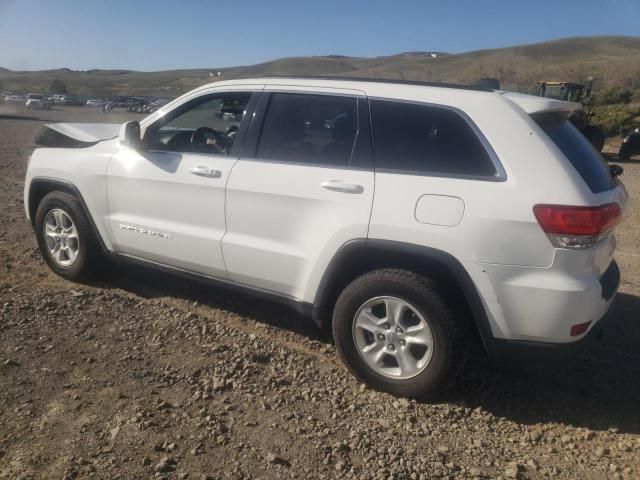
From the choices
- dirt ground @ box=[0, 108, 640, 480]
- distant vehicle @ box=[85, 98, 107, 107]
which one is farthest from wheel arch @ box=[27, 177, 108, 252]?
distant vehicle @ box=[85, 98, 107, 107]

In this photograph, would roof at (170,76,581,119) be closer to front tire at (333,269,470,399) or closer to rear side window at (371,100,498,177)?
rear side window at (371,100,498,177)

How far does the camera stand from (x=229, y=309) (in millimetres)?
4574

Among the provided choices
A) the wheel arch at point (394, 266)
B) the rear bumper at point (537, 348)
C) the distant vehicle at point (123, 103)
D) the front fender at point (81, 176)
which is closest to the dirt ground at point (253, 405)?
the rear bumper at point (537, 348)

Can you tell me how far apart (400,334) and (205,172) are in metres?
1.71

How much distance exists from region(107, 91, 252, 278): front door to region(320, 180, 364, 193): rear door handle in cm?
77

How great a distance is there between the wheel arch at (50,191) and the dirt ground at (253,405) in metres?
0.55

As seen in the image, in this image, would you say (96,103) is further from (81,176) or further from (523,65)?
(81,176)

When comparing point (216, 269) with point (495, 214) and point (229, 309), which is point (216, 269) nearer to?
point (229, 309)

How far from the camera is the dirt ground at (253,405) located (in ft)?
9.27

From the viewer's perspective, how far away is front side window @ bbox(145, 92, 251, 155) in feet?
13.5

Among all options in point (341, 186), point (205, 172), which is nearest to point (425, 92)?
point (341, 186)

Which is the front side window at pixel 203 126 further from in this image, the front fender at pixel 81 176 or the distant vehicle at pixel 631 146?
the distant vehicle at pixel 631 146

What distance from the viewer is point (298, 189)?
11.6ft

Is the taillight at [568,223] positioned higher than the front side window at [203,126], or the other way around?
the front side window at [203,126]
